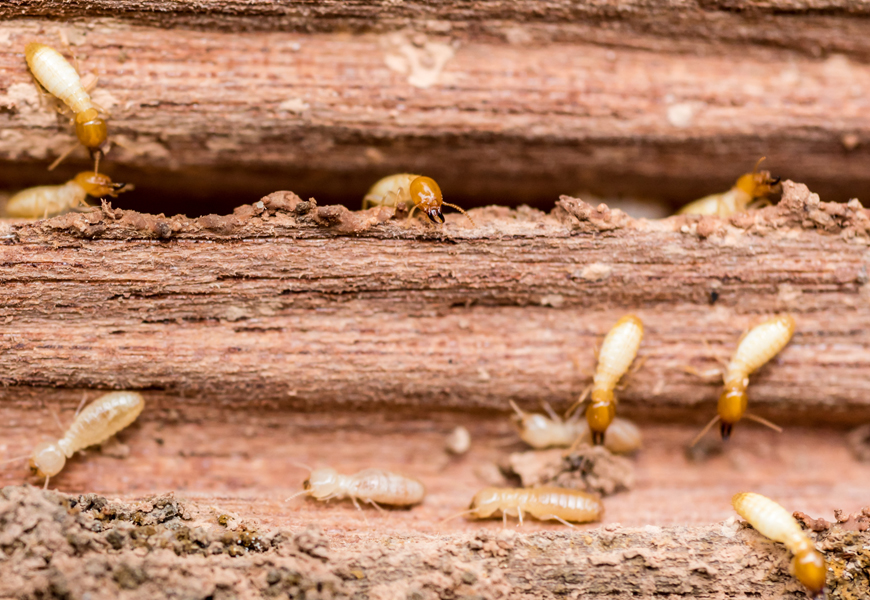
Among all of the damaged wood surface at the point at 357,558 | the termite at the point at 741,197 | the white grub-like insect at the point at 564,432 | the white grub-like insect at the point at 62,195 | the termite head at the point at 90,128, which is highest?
the termite at the point at 741,197

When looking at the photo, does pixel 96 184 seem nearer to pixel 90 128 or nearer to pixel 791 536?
pixel 90 128

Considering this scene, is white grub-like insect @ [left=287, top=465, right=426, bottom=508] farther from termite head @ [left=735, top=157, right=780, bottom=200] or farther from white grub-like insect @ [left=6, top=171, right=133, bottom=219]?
termite head @ [left=735, top=157, right=780, bottom=200]

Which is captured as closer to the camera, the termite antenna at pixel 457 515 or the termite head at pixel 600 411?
the termite antenna at pixel 457 515

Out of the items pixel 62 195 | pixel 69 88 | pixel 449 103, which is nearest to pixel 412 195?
pixel 449 103

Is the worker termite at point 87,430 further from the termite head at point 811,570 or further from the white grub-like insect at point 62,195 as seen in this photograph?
the termite head at point 811,570

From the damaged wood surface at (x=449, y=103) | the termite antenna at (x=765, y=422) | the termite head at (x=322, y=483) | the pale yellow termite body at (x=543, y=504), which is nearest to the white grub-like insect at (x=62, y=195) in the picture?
the damaged wood surface at (x=449, y=103)

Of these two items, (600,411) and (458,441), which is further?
(458,441)
